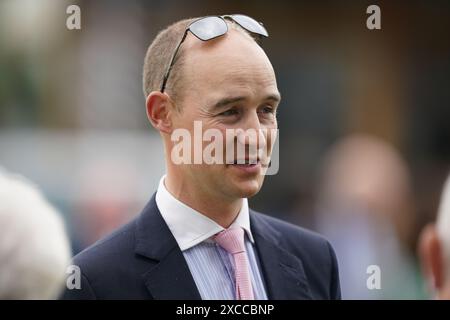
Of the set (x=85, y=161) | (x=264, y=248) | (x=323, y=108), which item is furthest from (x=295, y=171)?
(x=264, y=248)

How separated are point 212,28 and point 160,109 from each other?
1.08 ft

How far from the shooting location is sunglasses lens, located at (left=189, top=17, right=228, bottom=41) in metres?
2.50

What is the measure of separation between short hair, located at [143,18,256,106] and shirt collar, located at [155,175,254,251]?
34 centimetres

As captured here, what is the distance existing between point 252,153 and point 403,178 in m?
3.52

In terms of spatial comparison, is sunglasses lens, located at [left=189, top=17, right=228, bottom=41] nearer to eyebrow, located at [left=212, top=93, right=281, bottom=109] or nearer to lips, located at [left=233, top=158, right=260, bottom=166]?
eyebrow, located at [left=212, top=93, right=281, bottom=109]

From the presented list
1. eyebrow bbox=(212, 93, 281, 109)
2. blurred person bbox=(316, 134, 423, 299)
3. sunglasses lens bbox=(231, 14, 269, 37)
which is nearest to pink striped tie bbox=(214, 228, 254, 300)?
eyebrow bbox=(212, 93, 281, 109)

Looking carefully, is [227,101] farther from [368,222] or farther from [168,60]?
[368,222]

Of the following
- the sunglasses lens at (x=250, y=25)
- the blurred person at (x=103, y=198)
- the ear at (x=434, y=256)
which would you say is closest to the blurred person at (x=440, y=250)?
the ear at (x=434, y=256)

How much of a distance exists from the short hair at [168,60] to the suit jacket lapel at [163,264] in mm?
428

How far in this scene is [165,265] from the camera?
2432mm

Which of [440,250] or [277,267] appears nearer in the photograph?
[440,250]

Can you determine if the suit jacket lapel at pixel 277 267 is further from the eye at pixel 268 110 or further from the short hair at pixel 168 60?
the short hair at pixel 168 60

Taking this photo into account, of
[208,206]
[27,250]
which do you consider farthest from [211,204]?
[27,250]

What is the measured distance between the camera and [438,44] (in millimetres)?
7348
